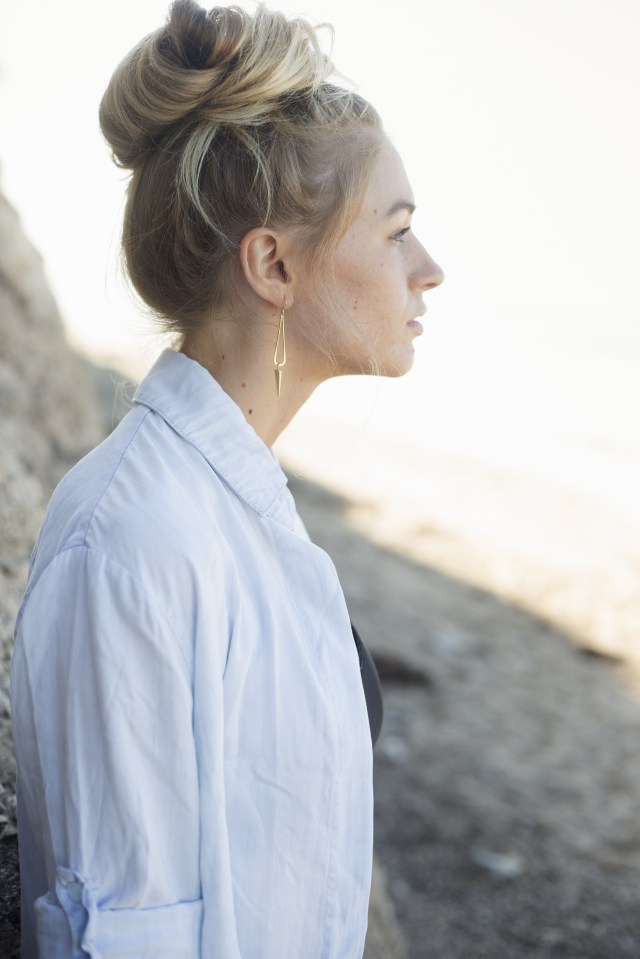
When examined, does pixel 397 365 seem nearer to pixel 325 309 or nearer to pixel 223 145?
pixel 325 309

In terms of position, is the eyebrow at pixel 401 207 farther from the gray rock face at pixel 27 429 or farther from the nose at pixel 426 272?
the gray rock face at pixel 27 429

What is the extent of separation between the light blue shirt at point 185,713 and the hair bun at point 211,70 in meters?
0.41

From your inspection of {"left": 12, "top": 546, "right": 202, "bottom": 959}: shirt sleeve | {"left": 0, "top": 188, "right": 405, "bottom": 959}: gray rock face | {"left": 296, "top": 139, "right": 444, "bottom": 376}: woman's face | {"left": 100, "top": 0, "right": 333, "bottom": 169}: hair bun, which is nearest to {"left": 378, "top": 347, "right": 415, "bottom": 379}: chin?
{"left": 296, "top": 139, "right": 444, "bottom": 376}: woman's face

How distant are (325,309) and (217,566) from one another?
55 cm

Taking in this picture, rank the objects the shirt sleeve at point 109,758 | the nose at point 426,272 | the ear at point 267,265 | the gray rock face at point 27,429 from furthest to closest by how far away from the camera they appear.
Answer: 1. the gray rock face at point 27,429
2. the nose at point 426,272
3. the ear at point 267,265
4. the shirt sleeve at point 109,758

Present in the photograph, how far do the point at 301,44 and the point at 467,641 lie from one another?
13.3 ft

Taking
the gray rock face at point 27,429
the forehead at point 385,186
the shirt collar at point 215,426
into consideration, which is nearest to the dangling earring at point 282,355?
the shirt collar at point 215,426

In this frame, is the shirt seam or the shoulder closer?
the shoulder

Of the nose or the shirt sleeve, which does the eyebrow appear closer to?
the nose

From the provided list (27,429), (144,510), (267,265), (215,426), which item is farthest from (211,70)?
(27,429)

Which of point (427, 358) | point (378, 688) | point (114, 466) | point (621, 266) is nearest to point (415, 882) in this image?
point (378, 688)

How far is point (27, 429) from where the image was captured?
344cm

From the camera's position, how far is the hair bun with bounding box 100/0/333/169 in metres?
1.46

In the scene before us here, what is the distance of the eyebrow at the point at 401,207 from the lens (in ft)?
5.36
